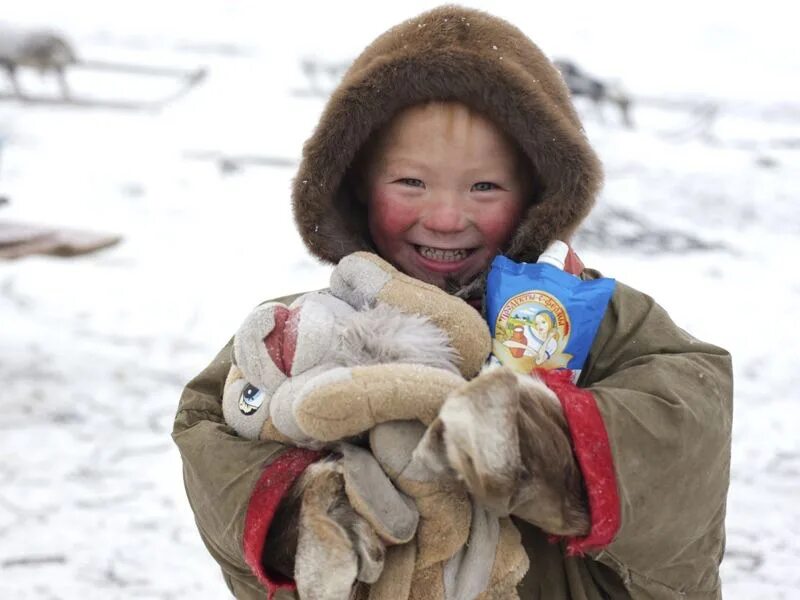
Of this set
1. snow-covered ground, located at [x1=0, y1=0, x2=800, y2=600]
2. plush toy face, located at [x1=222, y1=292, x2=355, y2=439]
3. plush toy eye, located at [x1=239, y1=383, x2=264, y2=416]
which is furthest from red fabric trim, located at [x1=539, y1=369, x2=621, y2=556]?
snow-covered ground, located at [x1=0, y1=0, x2=800, y2=600]

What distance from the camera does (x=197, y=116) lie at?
8.55m

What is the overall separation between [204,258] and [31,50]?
12.9 ft

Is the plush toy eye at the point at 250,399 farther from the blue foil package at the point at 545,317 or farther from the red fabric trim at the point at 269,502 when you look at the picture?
the blue foil package at the point at 545,317

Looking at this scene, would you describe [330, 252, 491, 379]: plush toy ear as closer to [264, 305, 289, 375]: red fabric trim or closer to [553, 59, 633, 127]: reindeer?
[264, 305, 289, 375]: red fabric trim

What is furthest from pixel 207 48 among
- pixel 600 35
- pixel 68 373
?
pixel 68 373

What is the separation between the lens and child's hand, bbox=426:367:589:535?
2.86ft

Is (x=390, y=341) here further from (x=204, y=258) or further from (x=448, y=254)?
(x=204, y=258)

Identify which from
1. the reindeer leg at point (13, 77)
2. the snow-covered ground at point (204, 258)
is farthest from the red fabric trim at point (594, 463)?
the reindeer leg at point (13, 77)

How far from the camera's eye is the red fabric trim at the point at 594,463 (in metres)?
0.98

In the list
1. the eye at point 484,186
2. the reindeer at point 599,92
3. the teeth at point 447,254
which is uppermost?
the eye at point 484,186

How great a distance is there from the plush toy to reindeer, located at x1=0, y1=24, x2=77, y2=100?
768cm

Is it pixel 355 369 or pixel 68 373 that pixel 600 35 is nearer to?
pixel 68 373

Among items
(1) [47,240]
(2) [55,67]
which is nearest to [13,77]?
(2) [55,67]

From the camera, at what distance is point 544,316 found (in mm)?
1214
